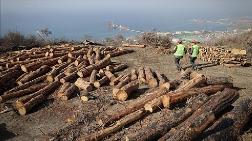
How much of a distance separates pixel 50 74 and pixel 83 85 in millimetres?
2166

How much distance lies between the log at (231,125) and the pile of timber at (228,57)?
8444 mm

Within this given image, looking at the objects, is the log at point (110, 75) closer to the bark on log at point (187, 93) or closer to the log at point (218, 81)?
the log at point (218, 81)

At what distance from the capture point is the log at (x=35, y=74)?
16422mm

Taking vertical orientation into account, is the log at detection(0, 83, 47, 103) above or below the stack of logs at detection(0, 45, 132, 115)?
below

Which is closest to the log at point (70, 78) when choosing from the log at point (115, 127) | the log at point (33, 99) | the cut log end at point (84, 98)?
the log at point (33, 99)

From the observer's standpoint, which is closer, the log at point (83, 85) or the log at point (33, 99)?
the log at point (33, 99)

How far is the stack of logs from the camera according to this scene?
48.4 ft

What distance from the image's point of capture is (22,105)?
1332 centimetres

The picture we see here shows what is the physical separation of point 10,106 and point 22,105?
926 mm

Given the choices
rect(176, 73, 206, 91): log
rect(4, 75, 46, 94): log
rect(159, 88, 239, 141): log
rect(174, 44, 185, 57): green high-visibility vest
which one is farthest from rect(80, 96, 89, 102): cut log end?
rect(174, 44, 185, 57): green high-visibility vest

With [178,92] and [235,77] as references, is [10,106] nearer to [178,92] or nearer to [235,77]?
[178,92]

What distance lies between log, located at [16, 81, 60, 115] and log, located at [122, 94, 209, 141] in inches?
176

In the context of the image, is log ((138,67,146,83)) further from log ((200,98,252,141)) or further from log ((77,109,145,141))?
log ((200,98,252,141))

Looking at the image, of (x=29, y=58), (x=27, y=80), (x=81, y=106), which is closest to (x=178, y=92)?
(x=81, y=106)
